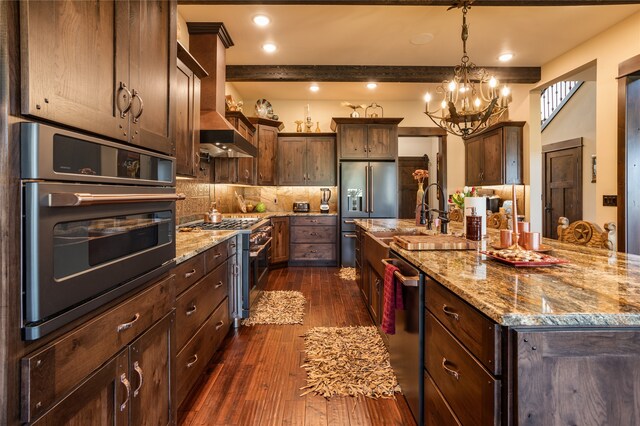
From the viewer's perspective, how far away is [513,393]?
0.88 meters

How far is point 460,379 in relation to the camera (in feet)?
3.75

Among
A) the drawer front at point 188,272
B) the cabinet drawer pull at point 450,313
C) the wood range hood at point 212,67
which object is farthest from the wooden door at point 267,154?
the cabinet drawer pull at point 450,313

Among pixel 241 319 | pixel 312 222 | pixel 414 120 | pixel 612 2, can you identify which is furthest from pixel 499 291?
pixel 414 120

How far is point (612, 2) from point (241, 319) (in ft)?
14.9

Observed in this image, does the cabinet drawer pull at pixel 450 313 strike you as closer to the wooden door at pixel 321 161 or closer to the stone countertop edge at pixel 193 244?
the stone countertop edge at pixel 193 244

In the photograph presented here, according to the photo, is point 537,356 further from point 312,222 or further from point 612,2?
point 312,222

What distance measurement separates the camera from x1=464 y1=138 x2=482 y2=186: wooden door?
238 inches

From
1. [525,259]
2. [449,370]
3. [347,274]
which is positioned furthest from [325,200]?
[449,370]

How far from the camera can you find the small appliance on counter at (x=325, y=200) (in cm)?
605

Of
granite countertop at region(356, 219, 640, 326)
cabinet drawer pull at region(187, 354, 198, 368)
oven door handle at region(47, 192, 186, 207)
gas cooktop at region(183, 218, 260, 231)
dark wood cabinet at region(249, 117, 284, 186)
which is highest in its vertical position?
dark wood cabinet at region(249, 117, 284, 186)

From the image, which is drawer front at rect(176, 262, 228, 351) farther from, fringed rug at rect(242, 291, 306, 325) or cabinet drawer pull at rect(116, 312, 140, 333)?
fringed rug at rect(242, 291, 306, 325)

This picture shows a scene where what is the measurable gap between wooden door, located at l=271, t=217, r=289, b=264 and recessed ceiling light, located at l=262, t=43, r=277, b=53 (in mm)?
2433

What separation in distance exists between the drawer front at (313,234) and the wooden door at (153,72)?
4.29 metres

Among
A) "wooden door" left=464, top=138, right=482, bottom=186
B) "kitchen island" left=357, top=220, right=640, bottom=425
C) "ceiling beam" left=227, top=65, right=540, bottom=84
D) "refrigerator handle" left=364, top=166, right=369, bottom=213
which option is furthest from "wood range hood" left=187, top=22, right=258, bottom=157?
"wooden door" left=464, top=138, right=482, bottom=186
